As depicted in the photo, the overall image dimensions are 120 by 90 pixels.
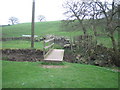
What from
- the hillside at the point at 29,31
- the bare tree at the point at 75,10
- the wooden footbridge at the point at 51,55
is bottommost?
the wooden footbridge at the point at 51,55

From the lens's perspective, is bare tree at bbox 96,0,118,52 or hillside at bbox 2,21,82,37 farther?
hillside at bbox 2,21,82,37

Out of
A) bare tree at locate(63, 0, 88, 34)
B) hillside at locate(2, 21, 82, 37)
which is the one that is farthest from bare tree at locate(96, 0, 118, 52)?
hillside at locate(2, 21, 82, 37)

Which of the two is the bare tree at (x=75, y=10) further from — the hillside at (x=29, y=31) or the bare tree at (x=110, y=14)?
the hillside at (x=29, y=31)

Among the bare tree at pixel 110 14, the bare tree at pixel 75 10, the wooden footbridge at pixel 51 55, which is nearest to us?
the wooden footbridge at pixel 51 55

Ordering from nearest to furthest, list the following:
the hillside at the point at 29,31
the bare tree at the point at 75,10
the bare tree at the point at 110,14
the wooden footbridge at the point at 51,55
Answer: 1. the wooden footbridge at the point at 51,55
2. the bare tree at the point at 110,14
3. the bare tree at the point at 75,10
4. the hillside at the point at 29,31

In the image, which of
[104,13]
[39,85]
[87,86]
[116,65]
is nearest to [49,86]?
[39,85]

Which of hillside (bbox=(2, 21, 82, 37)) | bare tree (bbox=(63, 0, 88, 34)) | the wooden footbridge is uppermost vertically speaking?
bare tree (bbox=(63, 0, 88, 34))

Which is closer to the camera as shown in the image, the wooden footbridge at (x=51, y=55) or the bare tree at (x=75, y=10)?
the wooden footbridge at (x=51, y=55)

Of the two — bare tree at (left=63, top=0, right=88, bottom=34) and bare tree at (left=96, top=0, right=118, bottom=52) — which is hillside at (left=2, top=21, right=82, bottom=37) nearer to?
bare tree at (left=63, top=0, right=88, bottom=34)

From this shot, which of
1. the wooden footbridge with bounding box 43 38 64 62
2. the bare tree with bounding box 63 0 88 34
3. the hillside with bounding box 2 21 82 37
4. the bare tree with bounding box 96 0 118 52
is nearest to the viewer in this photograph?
the wooden footbridge with bounding box 43 38 64 62

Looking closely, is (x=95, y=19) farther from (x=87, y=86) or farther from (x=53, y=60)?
(x=87, y=86)

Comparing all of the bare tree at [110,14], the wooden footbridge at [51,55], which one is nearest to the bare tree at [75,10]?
the bare tree at [110,14]

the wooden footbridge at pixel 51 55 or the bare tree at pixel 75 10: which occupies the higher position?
the bare tree at pixel 75 10

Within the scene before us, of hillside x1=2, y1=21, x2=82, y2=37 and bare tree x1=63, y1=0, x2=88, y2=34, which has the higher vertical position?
bare tree x1=63, y1=0, x2=88, y2=34
